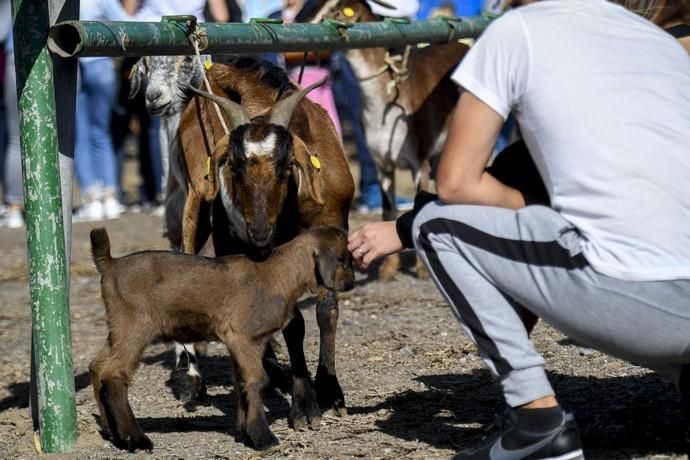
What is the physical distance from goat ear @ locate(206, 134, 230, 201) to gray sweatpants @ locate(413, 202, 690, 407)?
159 cm

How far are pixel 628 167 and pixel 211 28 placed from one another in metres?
2.23

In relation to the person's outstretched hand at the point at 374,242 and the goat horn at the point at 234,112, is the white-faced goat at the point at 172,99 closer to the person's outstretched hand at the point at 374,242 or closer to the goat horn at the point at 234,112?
the goat horn at the point at 234,112

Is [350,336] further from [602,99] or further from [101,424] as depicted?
[602,99]

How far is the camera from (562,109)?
3709mm

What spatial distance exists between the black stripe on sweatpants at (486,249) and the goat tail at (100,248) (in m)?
1.31

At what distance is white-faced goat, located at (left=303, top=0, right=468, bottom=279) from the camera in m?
9.52

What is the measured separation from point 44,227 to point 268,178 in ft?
3.23

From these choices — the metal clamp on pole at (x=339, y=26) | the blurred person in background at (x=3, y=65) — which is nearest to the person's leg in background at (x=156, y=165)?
the blurred person in background at (x=3, y=65)

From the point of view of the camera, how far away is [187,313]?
15.6 ft

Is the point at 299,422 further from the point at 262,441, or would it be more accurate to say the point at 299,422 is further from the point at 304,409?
the point at 262,441

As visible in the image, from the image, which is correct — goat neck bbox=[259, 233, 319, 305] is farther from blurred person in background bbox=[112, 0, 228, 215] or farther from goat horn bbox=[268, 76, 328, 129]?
blurred person in background bbox=[112, 0, 228, 215]

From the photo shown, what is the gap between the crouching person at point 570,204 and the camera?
3.67 meters

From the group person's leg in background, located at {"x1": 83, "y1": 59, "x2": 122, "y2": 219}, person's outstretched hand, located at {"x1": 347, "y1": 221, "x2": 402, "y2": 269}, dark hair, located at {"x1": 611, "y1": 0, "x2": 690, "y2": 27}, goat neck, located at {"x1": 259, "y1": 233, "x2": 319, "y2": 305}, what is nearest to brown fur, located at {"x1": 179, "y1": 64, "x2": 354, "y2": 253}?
goat neck, located at {"x1": 259, "y1": 233, "x2": 319, "y2": 305}

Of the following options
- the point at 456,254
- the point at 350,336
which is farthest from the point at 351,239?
the point at 350,336
